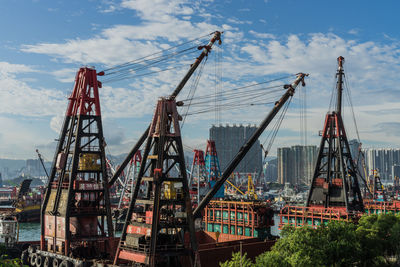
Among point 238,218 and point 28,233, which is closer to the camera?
point 238,218

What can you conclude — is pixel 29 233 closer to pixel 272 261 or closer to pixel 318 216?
pixel 318 216

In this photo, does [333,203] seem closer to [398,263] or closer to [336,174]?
[336,174]

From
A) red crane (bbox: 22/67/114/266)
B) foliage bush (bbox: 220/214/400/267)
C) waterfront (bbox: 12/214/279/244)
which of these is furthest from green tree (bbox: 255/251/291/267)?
waterfront (bbox: 12/214/279/244)

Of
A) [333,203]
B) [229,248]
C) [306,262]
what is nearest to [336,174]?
[333,203]

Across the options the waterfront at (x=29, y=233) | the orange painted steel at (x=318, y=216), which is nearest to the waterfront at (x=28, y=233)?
the waterfront at (x=29, y=233)

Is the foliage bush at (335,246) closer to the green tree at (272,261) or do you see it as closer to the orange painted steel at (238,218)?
the green tree at (272,261)

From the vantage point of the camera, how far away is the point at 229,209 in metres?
72.7

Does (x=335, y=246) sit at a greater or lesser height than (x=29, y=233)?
greater

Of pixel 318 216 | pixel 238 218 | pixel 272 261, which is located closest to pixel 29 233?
pixel 238 218

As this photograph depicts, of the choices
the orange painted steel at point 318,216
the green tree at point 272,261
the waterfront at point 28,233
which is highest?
the orange painted steel at point 318,216

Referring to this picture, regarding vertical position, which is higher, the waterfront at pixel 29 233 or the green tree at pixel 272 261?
the green tree at pixel 272 261

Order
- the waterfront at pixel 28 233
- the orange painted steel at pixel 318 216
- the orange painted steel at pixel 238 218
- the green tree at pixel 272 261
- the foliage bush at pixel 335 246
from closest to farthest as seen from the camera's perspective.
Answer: the green tree at pixel 272 261
the foliage bush at pixel 335 246
the orange painted steel at pixel 318 216
the orange painted steel at pixel 238 218
the waterfront at pixel 28 233

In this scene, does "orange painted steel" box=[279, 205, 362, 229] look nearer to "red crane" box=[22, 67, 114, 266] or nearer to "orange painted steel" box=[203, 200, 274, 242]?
"orange painted steel" box=[203, 200, 274, 242]

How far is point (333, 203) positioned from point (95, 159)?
3761cm
